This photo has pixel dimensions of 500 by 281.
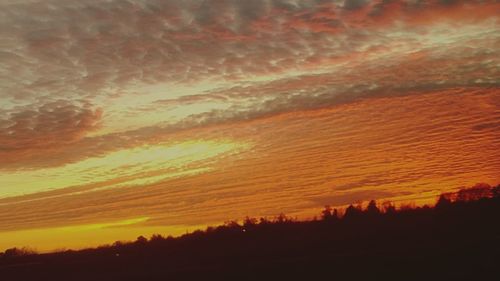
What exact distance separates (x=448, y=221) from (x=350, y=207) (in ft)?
127

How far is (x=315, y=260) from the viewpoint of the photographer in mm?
22922

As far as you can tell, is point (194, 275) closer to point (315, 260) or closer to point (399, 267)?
point (315, 260)

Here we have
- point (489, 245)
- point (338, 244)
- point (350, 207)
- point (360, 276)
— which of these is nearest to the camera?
point (360, 276)

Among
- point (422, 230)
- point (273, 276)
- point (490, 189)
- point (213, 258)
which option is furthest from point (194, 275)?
point (490, 189)

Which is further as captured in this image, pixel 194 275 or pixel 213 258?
pixel 213 258

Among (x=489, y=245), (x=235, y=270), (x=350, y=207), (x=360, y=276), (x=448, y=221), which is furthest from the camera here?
(x=350, y=207)

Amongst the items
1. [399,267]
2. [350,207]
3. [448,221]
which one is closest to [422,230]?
[448,221]

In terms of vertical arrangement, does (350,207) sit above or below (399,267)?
above

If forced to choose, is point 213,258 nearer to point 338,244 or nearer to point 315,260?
point 338,244

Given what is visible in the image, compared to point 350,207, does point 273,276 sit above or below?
below

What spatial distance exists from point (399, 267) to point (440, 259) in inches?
55.5

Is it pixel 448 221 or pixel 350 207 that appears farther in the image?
pixel 350 207

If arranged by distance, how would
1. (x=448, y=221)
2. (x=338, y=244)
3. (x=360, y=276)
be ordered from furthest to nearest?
(x=448, y=221) → (x=338, y=244) → (x=360, y=276)

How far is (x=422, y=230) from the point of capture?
31.9 metres
